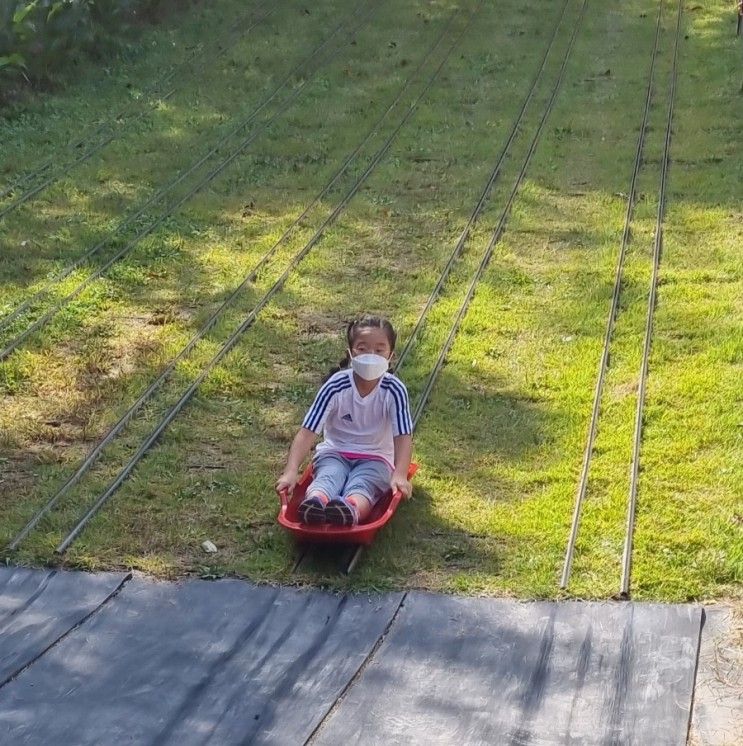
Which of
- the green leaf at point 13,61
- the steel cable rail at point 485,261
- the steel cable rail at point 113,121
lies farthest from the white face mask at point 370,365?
the green leaf at point 13,61

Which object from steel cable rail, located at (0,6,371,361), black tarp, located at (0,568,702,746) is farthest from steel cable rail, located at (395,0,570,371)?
→ black tarp, located at (0,568,702,746)

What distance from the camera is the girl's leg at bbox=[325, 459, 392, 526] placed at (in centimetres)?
479

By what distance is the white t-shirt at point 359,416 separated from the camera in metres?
5.18

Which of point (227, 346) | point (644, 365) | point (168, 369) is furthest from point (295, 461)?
point (644, 365)

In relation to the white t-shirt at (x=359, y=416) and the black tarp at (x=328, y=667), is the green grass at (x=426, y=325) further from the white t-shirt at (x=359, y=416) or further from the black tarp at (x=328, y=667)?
the white t-shirt at (x=359, y=416)

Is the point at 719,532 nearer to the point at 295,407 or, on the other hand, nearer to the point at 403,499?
the point at 403,499

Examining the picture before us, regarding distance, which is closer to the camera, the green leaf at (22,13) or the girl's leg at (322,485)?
the girl's leg at (322,485)

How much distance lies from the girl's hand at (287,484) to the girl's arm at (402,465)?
15.8 inches

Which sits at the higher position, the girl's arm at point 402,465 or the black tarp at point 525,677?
the girl's arm at point 402,465

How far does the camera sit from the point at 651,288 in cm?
793

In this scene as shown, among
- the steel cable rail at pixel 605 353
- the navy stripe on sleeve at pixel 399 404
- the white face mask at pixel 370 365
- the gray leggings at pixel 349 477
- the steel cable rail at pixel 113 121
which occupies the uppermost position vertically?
the white face mask at pixel 370 365

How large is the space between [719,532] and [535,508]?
2.56 feet

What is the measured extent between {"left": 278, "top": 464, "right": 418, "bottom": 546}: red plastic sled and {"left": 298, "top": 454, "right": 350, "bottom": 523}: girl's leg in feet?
0.15

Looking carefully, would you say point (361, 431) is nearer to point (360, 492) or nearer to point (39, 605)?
point (360, 492)
